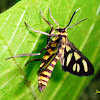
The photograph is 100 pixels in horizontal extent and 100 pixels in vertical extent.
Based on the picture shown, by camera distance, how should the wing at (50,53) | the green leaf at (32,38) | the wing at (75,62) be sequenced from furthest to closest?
the wing at (75,62), the wing at (50,53), the green leaf at (32,38)

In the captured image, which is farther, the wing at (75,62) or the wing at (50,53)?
the wing at (75,62)

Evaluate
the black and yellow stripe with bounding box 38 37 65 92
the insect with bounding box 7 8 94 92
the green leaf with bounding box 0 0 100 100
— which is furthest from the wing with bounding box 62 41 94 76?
the green leaf with bounding box 0 0 100 100

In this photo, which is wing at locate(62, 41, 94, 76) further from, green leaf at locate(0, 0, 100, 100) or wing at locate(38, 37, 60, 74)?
green leaf at locate(0, 0, 100, 100)

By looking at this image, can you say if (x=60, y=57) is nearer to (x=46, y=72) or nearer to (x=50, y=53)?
(x=50, y=53)

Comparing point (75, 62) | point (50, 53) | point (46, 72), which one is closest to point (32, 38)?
point (50, 53)

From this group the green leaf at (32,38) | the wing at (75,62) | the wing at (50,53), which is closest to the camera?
the green leaf at (32,38)

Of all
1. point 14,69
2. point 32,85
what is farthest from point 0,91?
point 32,85

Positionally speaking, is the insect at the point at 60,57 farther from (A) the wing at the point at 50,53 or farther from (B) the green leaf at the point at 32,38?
(B) the green leaf at the point at 32,38

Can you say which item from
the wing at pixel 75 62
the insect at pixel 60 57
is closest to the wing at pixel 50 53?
the insect at pixel 60 57
